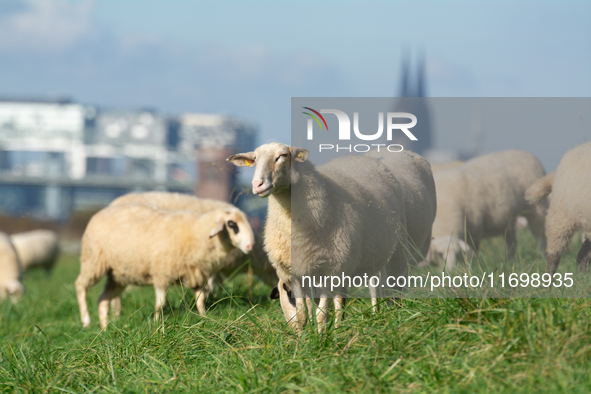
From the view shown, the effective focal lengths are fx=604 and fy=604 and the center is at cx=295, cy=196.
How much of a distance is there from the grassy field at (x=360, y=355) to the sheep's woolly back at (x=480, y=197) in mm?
2276

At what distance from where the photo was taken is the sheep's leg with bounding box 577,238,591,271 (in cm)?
399

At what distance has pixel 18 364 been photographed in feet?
12.0

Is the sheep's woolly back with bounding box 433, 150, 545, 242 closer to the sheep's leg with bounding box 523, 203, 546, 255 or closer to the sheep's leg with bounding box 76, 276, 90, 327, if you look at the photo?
the sheep's leg with bounding box 523, 203, 546, 255

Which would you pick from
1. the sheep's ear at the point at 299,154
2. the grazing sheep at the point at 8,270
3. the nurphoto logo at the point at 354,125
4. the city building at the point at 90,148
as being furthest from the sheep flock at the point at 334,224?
the city building at the point at 90,148

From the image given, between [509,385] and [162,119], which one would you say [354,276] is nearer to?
[509,385]

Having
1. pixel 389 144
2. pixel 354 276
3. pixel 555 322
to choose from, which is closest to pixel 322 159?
pixel 389 144

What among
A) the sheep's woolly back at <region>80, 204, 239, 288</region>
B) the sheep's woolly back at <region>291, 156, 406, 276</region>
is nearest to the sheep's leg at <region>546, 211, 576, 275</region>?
the sheep's woolly back at <region>291, 156, 406, 276</region>

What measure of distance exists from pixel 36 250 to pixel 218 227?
42.8ft

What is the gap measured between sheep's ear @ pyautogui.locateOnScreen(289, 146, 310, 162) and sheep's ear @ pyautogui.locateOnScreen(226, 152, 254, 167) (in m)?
0.27

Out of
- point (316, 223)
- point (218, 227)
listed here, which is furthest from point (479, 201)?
point (316, 223)

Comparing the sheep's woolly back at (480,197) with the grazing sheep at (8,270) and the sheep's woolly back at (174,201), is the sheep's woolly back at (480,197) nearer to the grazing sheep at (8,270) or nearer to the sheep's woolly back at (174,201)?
the sheep's woolly back at (174,201)

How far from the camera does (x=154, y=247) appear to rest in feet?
20.0

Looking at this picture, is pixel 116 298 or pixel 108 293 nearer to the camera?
pixel 108 293

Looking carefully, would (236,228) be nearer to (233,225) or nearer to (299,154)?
(233,225)
